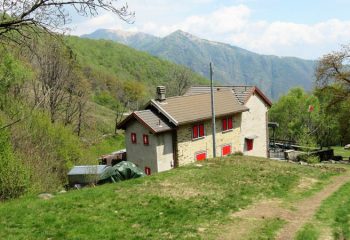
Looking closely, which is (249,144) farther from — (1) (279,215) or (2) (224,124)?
(1) (279,215)

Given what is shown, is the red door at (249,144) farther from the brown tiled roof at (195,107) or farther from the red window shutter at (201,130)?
the red window shutter at (201,130)

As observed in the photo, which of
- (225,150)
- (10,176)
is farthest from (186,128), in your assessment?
(10,176)

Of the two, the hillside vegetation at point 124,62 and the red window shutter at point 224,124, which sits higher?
the hillside vegetation at point 124,62

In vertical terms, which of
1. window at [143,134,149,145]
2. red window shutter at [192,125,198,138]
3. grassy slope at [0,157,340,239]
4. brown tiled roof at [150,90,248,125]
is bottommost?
grassy slope at [0,157,340,239]

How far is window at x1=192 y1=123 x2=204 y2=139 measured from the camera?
38875mm

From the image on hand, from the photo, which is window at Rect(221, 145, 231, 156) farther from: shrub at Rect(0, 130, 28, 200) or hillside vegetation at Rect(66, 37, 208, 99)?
hillside vegetation at Rect(66, 37, 208, 99)

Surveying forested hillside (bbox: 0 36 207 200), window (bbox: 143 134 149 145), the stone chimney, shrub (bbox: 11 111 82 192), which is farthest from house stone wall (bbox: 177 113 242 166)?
shrub (bbox: 11 111 82 192)

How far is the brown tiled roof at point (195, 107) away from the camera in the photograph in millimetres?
37728

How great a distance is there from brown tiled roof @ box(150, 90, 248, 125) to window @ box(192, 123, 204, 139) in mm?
970

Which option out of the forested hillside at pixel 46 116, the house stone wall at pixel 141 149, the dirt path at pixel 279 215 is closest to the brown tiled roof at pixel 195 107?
the house stone wall at pixel 141 149

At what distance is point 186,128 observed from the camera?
125 ft

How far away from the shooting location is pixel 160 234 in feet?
44.9

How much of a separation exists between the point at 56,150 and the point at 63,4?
2901cm

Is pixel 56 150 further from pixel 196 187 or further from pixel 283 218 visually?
pixel 283 218
